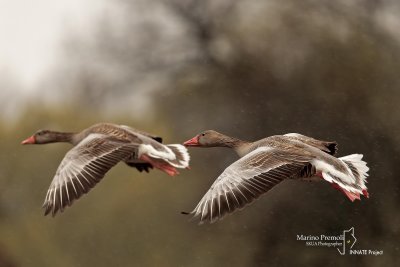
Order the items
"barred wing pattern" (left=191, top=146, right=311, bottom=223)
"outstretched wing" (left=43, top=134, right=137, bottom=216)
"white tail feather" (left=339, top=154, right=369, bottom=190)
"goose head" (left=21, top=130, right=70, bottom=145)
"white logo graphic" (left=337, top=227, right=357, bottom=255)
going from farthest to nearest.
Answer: "white logo graphic" (left=337, top=227, right=357, bottom=255) < "goose head" (left=21, top=130, right=70, bottom=145) < "white tail feather" (left=339, top=154, right=369, bottom=190) < "outstretched wing" (left=43, top=134, right=137, bottom=216) < "barred wing pattern" (left=191, top=146, right=311, bottom=223)

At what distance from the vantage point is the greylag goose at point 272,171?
21.6 feet

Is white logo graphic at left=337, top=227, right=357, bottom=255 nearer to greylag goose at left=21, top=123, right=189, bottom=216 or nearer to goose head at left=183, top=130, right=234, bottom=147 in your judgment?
goose head at left=183, top=130, right=234, bottom=147

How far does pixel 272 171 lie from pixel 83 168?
1449 mm

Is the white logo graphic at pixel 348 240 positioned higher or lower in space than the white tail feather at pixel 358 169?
lower

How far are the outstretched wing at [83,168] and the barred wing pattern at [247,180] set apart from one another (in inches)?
36.5

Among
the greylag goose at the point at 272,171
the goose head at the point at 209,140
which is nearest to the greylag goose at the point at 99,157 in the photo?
the goose head at the point at 209,140

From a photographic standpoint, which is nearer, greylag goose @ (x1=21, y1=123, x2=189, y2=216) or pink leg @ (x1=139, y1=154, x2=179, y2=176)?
greylag goose @ (x1=21, y1=123, x2=189, y2=216)

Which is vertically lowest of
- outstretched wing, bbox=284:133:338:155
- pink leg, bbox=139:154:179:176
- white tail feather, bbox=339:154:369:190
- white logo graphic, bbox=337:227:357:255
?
white logo graphic, bbox=337:227:357:255

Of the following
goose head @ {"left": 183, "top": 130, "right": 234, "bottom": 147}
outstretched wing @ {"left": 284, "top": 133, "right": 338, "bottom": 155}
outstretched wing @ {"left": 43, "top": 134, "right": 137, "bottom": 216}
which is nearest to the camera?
outstretched wing @ {"left": 43, "top": 134, "right": 137, "bottom": 216}

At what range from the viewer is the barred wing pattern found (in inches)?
258

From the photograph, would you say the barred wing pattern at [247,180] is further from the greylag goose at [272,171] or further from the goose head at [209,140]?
the goose head at [209,140]

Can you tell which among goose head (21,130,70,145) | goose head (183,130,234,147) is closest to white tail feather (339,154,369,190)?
goose head (183,130,234,147)

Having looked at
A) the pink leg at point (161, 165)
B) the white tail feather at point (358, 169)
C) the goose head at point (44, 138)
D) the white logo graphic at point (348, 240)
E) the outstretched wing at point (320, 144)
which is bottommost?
the white logo graphic at point (348, 240)

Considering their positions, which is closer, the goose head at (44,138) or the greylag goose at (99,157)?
the greylag goose at (99,157)
